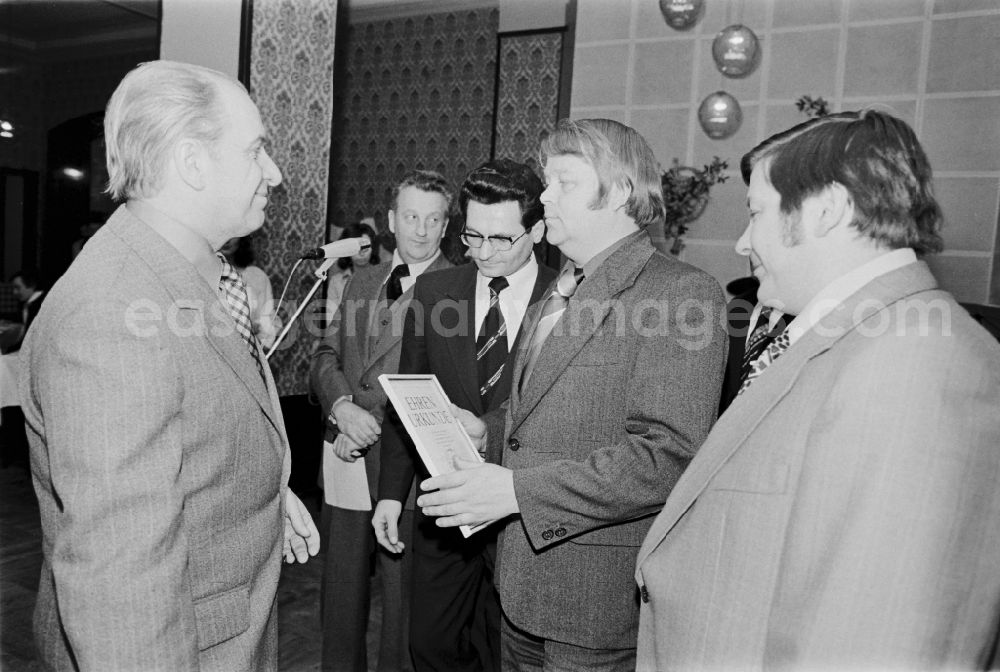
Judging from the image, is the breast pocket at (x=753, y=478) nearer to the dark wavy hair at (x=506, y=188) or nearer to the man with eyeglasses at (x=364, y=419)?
the dark wavy hair at (x=506, y=188)

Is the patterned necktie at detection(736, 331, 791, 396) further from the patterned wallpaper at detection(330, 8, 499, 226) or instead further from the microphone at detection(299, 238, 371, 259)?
the patterned wallpaper at detection(330, 8, 499, 226)

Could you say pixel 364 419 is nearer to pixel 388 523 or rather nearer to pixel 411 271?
pixel 388 523

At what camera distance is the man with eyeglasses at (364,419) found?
2631 millimetres

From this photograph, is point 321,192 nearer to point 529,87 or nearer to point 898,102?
point 529,87

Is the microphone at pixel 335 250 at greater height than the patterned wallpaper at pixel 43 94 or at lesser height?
lesser

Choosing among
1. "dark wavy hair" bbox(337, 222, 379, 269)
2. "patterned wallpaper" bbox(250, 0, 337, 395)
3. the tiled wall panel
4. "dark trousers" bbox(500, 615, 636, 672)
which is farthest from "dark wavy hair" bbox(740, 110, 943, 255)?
the tiled wall panel

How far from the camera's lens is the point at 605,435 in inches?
65.4

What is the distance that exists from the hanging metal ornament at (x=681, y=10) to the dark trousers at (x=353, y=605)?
426 centimetres

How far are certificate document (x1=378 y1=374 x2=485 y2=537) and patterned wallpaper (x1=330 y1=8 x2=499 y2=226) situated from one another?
6.73m

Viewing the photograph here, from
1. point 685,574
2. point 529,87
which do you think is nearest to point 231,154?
point 685,574

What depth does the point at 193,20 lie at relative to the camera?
4.64m

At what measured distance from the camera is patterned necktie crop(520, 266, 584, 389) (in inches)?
70.4

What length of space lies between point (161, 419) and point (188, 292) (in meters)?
0.24

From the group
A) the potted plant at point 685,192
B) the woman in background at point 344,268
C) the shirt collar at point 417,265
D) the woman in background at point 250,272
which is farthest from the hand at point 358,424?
the potted plant at point 685,192
